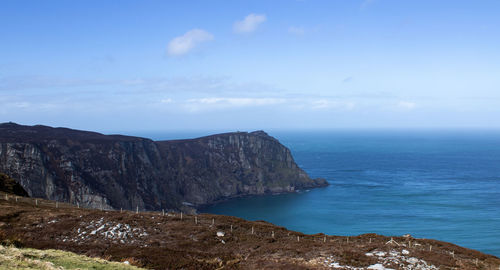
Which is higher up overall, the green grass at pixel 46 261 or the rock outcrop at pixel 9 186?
the green grass at pixel 46 261

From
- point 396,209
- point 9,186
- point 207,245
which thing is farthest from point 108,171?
point 207,245

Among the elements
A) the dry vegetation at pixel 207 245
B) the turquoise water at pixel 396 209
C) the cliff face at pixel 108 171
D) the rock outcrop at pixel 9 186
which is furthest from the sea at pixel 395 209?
the rock outcrop at pixel 9 186

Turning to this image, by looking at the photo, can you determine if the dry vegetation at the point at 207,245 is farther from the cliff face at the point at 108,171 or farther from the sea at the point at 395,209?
the cliff face at the point at 108,171

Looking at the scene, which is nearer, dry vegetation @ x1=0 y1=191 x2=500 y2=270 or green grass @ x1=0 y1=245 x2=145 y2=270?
green grass @ x1=0 y1=245 x2=145 y2=270

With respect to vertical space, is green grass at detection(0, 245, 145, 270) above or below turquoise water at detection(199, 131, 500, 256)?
above

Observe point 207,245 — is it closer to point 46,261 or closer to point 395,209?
point 46,261

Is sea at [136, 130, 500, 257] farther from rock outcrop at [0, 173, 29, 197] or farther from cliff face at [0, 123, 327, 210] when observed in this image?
rock outcrop at [0, 173, 29, 197]

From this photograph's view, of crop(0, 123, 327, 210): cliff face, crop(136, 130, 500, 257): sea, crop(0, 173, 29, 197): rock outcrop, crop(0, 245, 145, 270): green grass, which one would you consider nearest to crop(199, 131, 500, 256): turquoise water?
crop(136, 130, 500, 257): sea
